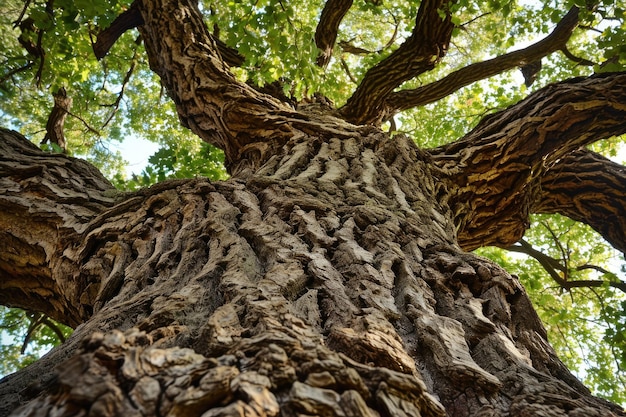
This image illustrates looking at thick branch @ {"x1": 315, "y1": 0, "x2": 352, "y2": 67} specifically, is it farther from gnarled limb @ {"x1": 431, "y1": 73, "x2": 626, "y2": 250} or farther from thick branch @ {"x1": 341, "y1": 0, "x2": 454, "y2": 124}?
gnarled limb @ {"x1": 431, "y1": 73, "x2": 626, "y2": 250}

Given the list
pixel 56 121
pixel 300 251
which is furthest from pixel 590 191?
pixel 56 121

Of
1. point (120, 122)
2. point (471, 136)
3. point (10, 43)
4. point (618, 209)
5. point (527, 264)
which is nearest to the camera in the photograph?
point (471, 136)

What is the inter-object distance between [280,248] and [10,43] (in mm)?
8863

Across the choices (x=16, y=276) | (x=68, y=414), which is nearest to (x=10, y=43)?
(x=16, y=276)

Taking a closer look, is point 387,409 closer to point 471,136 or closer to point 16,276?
point 16,276

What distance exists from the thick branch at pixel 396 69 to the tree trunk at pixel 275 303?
2396 millimetres

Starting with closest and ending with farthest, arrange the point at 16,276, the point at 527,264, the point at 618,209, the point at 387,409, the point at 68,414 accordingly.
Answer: the point at 68,414, the point at 387,409, the point at 16,276, the point at 618,209, the point at 527,264

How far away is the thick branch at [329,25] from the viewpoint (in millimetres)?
6266

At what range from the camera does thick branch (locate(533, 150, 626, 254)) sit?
175 inches

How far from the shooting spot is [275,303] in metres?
1.26

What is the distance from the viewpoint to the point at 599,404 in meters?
1.19

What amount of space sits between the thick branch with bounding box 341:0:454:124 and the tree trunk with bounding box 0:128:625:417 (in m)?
2.40

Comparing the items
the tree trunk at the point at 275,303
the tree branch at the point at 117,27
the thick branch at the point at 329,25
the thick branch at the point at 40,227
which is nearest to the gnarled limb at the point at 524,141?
the tree trunk at the point at 275,303

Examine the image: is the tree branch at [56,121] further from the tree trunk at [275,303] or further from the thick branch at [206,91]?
the tree trunk at [275,303]
